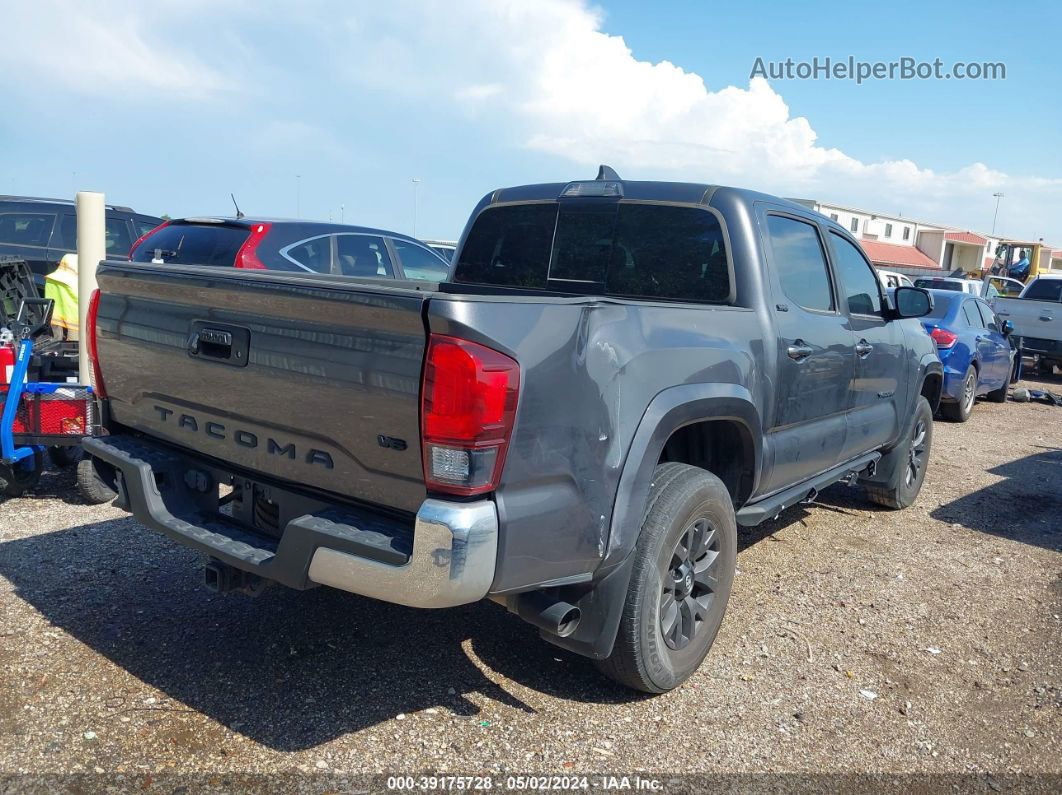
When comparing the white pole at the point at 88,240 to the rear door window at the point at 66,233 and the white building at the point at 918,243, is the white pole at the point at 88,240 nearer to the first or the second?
the rear door window at the point at 66,233

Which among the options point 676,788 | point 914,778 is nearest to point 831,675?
point 914,778

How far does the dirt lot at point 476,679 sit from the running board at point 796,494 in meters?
0.54

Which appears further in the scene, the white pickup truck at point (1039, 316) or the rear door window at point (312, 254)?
the white pickup truck at point (1039, 316)

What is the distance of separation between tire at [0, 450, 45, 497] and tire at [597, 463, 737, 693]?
13.9ft

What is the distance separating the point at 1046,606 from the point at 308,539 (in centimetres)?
410

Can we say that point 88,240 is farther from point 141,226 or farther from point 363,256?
point 141,226

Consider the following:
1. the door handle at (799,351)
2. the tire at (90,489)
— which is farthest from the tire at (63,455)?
the door handle at (799,351)

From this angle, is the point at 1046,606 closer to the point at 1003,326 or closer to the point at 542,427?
the point at 542,427

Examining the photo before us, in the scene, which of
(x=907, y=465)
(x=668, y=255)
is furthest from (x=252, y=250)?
(x=907, y=465)

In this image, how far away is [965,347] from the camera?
36.1ft

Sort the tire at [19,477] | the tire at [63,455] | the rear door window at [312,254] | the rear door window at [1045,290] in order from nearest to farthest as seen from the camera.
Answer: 1. the tire at [19,477]
2. the tire at [63,455]
3. the rear door window at [312,254]
4. the rear door window at [1045,290]

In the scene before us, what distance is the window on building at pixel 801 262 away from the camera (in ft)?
14.2

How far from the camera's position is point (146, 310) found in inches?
136

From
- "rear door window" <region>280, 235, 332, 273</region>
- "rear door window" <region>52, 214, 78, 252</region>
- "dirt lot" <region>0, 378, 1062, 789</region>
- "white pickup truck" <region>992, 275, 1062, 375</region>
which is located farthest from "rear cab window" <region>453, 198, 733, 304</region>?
"white pickup truck" <region>992, 275, 1062, 375</region>
